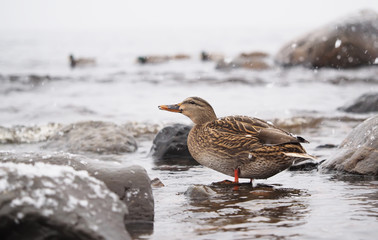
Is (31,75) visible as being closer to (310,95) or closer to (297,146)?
(310,95)

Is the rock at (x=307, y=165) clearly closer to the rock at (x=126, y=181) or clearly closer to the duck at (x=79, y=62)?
the rock at (x=126, y=181)

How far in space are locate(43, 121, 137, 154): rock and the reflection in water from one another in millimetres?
3170

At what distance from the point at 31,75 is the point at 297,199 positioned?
19.9 m

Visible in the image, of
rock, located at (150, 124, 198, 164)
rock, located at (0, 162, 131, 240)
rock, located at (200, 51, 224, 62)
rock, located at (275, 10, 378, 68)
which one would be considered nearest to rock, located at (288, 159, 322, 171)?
rock, located at (150, 124, 198, 164)

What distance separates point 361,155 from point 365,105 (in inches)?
245

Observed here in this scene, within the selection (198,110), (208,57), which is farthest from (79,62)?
(198,110)

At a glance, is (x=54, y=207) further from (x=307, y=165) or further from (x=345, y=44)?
(x=345, y=44)

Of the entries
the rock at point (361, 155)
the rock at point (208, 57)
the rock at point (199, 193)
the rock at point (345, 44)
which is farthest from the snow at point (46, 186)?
the rock at point (208, 57)

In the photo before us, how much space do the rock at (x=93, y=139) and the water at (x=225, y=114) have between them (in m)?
0.25

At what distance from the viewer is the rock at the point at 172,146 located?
7949mm

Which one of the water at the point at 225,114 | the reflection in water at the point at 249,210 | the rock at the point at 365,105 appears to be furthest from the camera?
the rock at the point at 365,105

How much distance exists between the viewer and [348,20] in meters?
25.2

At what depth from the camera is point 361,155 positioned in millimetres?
6270

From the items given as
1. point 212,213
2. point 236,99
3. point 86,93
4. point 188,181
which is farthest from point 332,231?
point 86,93
